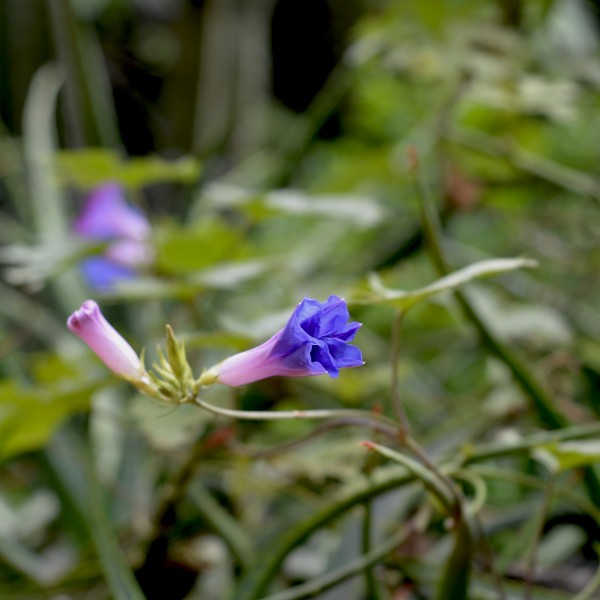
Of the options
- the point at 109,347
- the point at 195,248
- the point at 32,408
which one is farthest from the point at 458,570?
the point at 195,248

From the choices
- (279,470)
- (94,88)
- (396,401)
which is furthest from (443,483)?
(94,88)

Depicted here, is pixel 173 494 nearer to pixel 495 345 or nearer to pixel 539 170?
pixel 495 345

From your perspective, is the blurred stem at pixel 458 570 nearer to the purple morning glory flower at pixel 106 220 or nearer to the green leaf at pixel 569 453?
the green leaf at pixel 569 453

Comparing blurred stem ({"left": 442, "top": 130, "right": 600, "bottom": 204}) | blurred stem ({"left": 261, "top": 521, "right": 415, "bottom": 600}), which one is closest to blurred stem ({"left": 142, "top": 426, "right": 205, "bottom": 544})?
blurred stem ({"left": 261, "top": 521, "right": 415, "bottom": 600})

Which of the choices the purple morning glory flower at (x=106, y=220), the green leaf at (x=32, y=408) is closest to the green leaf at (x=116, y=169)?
the purple morning glory flower at (x=106, y=220)

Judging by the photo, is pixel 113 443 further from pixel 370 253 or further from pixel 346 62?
pixel 346 62

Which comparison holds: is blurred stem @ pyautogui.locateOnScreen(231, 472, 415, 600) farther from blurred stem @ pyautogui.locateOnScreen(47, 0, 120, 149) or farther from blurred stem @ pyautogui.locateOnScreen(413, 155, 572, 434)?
blurred stem @ pyautogui.locateOnScreen(47, 0, 120, 149)

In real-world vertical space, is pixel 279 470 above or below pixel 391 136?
above
